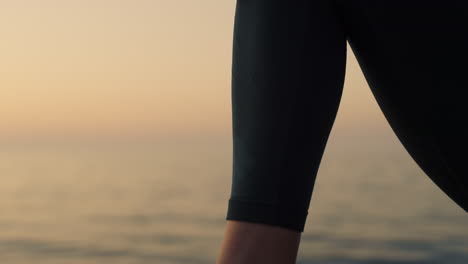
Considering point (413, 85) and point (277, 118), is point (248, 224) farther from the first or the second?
point (413, 85)

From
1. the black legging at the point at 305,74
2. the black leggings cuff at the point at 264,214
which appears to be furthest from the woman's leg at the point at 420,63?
the black leggings cuff at the point at 264,214

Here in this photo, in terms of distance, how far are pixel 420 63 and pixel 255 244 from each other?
1.15ft

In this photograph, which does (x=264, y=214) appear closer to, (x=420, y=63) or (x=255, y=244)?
(x=255, y=244)

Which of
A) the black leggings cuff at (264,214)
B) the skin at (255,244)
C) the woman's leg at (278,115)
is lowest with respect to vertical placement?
the skin at (255,244)

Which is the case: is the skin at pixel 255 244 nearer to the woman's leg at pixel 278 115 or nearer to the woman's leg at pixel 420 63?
the woman's leg at pixel 278 115

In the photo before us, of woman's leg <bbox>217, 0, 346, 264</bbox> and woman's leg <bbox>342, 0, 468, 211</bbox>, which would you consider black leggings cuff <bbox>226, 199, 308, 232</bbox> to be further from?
woman's leg <bbox>342, 0, 468, 211</bbox>

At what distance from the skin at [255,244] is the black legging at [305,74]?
0.01 meters

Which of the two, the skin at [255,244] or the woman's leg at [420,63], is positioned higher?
the woman's leg at [420,63]

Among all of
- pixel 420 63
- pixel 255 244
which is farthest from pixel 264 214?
pixel 420 63

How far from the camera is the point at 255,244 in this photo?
1.11 metres

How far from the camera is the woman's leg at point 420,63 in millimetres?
1100

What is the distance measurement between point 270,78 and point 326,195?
5353 centimetres

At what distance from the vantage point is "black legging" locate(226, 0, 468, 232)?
1.09 m

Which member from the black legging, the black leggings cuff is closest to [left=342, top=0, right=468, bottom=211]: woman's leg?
the black legging
